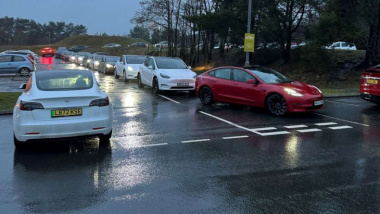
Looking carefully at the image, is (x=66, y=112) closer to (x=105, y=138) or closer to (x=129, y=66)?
(x=105, y=138)

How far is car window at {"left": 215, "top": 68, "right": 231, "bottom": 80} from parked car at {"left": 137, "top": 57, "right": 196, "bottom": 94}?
2.65 m

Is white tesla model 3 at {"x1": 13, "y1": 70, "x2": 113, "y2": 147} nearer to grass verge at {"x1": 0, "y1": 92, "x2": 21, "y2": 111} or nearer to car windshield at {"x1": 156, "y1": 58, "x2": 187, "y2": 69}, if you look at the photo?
grass verge at {"x1": 0, "y1": 92, "x2": 21, "y2": 111}

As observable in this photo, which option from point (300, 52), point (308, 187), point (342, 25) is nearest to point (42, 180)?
point (308, 187)

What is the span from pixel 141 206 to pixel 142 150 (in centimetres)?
255

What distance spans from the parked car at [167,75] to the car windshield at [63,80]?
7414 mm

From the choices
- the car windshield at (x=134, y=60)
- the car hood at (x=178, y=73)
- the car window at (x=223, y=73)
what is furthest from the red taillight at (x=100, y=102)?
the car windshield at (x=134, y=60)

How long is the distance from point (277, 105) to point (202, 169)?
5391mm

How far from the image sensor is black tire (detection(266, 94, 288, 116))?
1026 centimetres

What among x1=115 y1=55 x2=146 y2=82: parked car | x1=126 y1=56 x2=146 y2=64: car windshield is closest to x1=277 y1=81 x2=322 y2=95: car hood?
x1=115 y1=55 x2=146 y2=82: parked car

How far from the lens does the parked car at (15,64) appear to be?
77.8 ft

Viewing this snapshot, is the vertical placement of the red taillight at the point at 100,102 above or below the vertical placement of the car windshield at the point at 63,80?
below

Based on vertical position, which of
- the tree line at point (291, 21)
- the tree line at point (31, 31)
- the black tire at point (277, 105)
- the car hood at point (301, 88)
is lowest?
the black tire at point (277, 105)

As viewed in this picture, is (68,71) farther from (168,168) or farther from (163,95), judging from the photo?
(163,95)

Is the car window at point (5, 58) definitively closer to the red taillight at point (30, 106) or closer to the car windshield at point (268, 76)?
the car windshield at point (268, 76)
